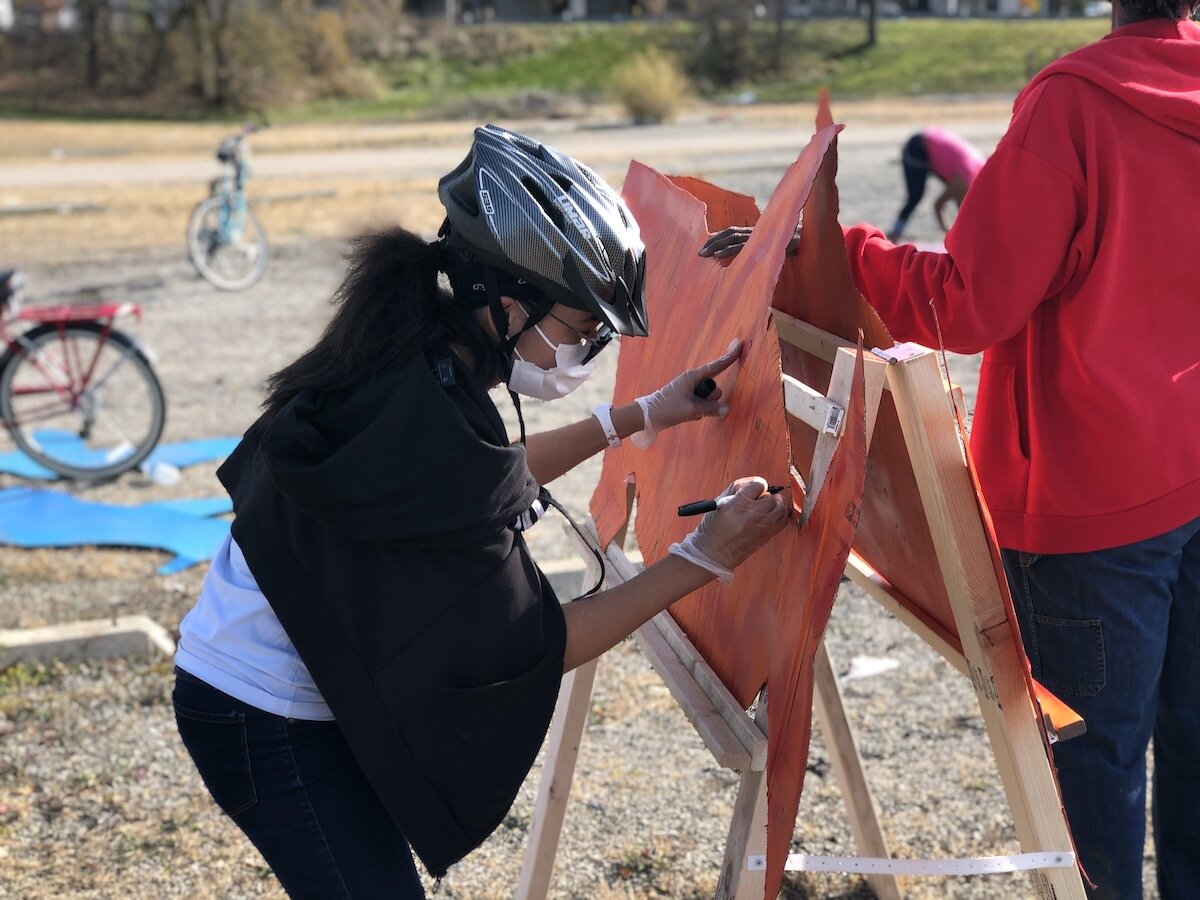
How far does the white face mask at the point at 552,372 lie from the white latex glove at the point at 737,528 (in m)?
0.32

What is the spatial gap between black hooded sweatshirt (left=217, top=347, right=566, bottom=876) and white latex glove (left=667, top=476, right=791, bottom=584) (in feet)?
0.79

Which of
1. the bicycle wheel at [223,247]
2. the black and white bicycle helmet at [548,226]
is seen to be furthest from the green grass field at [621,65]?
the black and white bicycle helmet at [548,226]

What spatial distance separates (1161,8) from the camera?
2049mm

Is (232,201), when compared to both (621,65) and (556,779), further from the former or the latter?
(621,65)

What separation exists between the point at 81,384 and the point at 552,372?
5639 mm

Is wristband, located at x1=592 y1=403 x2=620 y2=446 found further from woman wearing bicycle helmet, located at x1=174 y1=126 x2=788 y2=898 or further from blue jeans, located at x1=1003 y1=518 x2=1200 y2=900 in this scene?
blue jeans, located at x1=1003 y1=518 x2=1200 y2=900

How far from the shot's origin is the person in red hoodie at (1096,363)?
1.94m

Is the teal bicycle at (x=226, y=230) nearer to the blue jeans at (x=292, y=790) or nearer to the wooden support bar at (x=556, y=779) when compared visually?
the wooden support bar at (x=556, y=779)

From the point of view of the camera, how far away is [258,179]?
18.2m

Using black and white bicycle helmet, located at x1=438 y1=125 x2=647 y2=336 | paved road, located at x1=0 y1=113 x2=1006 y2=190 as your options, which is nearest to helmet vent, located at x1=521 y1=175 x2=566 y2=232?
black and white bicycle helmet, located at x1=438 y1=125 x2=647 y2=336

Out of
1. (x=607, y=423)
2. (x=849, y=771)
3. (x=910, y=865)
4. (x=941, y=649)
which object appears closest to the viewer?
(x=910, y=865)

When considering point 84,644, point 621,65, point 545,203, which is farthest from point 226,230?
point 621,65

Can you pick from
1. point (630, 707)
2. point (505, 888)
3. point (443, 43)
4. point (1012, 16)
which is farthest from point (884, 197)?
point (1012, 16)

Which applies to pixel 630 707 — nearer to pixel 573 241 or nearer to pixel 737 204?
pixel 737 204
